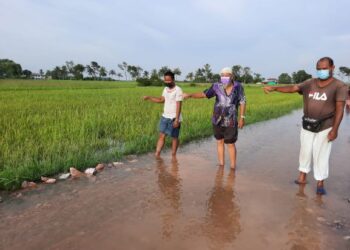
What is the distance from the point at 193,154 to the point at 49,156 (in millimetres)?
2551

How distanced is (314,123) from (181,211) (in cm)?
198

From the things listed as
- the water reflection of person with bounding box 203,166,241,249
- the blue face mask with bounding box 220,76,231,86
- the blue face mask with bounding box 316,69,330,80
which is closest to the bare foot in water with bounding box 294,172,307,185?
the water reflection of person with bounding box 203,166,241,249

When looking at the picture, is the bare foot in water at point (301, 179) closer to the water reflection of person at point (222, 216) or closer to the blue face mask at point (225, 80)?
the water reflection of person at point (222, 216)

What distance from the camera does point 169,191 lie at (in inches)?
162

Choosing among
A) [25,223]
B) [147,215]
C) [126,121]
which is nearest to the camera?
[25,223]

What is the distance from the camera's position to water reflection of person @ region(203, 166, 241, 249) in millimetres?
2926

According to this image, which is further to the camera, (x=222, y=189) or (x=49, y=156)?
(x=49, y=156)

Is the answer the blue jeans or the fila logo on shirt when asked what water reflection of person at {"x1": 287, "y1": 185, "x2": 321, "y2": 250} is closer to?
the fila logo on shirt

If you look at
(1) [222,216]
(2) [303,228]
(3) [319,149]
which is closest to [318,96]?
(3) [319,149]

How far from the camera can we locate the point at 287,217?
11.1 ft

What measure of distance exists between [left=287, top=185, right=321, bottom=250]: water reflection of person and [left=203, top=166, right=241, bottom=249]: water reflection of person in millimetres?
499

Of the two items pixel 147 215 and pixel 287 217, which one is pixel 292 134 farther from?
pixel 147 215

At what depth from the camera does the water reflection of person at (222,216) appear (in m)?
2.93

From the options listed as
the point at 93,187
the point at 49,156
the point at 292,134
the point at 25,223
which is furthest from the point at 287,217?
the point at 292,134
